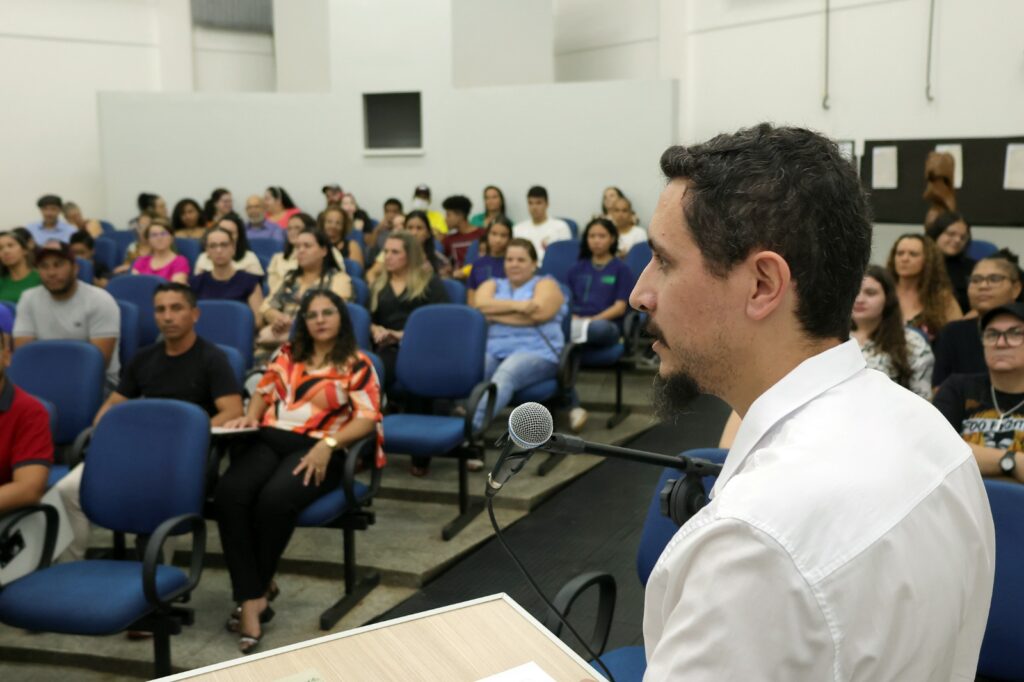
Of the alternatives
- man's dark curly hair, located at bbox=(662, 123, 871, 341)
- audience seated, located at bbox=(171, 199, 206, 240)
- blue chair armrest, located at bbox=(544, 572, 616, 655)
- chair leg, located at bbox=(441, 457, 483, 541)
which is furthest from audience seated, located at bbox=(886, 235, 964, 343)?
audience seated, located at bbox=(171, 199, 206, 240)

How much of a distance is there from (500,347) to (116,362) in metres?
2.00

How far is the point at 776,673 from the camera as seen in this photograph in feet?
2.50

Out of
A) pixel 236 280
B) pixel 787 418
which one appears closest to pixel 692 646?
pixel 787 418

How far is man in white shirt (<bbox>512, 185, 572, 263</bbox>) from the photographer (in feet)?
26.8

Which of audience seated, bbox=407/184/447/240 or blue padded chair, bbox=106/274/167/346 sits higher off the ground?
audience seated, bbox=407/184/447/240

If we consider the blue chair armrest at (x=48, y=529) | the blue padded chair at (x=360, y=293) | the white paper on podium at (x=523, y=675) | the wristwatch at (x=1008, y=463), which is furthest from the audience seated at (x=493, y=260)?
the white paper on podium at (x=523, y=675)

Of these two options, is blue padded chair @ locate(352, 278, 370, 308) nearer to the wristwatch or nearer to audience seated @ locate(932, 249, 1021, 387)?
audience seated @ locate(932, 249, 1021, 387)

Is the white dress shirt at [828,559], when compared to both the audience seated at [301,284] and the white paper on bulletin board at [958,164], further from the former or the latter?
the white paper on bulletin board at [958,164]

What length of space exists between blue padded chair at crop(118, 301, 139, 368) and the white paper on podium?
396 centimetres

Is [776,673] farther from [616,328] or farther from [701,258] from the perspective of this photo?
[616,328]

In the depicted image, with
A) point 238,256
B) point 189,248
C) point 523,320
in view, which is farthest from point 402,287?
point 189,248

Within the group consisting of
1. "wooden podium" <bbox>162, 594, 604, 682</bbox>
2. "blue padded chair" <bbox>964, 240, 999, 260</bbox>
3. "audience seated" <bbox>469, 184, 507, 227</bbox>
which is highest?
"audience seated" <bbox>469, 184, 507, 227</bbox>

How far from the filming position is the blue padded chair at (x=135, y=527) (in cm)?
261

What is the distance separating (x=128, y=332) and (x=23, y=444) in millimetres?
2087
